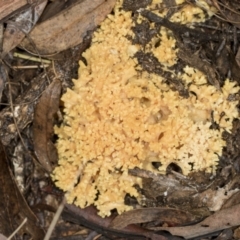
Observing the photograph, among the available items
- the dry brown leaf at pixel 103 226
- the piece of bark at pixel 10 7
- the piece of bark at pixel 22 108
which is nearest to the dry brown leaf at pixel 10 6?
the piece of bark at pixel 10 7

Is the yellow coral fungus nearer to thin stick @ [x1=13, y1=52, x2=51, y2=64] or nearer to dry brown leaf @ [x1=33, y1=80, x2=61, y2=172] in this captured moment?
dry brown leaf @ [x1=33, y1=80, x2=61, y2=172]

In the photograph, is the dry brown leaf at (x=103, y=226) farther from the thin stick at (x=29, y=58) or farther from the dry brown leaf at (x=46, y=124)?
the thin stick at (x=29, y=58)

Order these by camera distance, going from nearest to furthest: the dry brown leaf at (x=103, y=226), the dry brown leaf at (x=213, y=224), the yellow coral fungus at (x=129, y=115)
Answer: the yellow coral fungus at (x=129, y=115) → the dry brown leaf at (x=213, y=224) → the dry brown leaf at (x=103, y=226)

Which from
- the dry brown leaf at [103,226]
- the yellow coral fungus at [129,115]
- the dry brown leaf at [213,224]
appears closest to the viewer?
the yellow coral fungus at [129,115]

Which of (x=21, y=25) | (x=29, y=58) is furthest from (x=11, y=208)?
(x=21, y=25)

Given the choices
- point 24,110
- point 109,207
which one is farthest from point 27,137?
point 109,207

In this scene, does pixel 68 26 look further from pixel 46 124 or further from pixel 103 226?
pixel 103 226

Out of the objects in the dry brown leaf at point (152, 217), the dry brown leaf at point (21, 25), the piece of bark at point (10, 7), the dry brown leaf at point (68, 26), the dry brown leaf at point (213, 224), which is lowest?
the dry brown leaf at point (213, 224)
